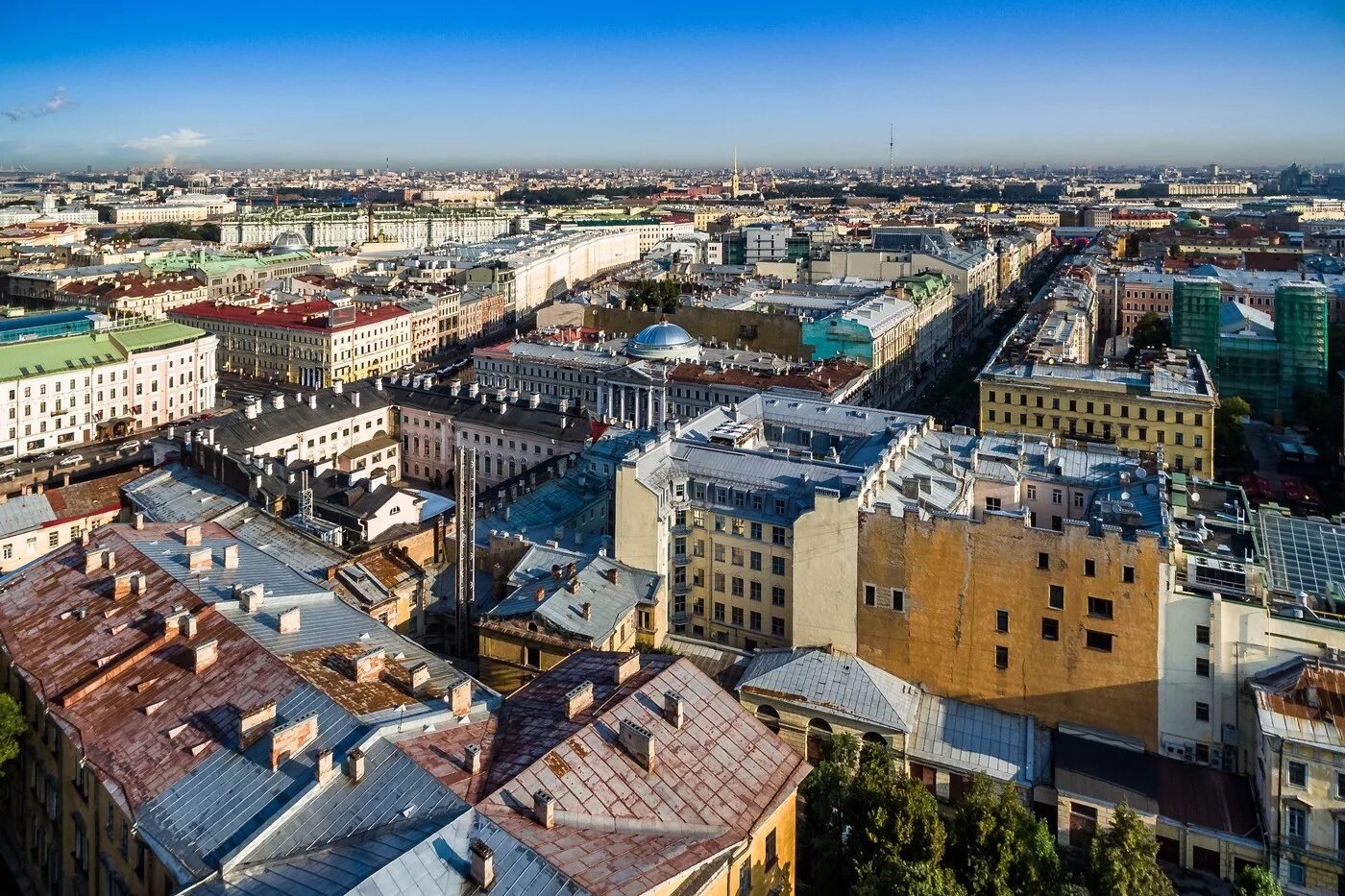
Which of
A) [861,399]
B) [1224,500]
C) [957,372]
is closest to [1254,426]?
[957,372]

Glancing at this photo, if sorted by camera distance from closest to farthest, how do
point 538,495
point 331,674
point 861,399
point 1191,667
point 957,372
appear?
point 331,674 < point 1191,667 < point 538,495 < point 861,399 < point 957,372

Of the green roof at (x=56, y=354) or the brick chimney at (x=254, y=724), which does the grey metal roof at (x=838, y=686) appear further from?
the green roof at (x=56, y=354)

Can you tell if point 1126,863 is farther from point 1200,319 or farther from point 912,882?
point 1200,319

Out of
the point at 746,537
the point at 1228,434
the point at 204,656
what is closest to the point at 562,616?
the point at 746,537

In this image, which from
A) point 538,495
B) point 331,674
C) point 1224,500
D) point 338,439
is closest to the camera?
point 331,674

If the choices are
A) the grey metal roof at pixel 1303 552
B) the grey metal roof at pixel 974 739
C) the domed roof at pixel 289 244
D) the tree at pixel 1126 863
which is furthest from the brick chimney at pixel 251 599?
the domed roof at pixel 289 244

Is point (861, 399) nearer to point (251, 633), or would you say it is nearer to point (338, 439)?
point (338, 439)
